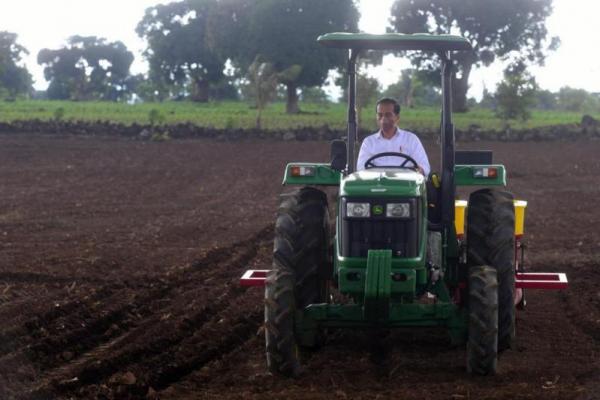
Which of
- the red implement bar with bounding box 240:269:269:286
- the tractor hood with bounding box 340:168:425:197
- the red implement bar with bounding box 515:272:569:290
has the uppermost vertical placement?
the tractor hood with bounding box 340:168:425:197

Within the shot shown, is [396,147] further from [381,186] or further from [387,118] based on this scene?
[381,186]

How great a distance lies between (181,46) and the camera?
63281mm

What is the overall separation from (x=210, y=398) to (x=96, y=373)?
113cm

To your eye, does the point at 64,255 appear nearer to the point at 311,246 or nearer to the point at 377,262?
the point at 311,246

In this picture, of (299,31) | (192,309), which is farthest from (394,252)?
(299,31)

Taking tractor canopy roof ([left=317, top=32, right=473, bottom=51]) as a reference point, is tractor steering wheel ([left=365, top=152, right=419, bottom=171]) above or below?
below

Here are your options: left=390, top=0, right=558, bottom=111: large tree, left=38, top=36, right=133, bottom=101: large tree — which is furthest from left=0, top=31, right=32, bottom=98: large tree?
left=390, top=0, right=558, bottom=111: large tree

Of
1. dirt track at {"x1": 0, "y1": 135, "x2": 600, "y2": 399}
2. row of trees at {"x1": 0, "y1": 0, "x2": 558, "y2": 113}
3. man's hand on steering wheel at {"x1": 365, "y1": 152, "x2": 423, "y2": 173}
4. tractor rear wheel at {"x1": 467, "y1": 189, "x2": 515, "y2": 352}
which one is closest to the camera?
dirt track at {"x1": 0, "y1": 135, "x2": 600, "y2": 399}

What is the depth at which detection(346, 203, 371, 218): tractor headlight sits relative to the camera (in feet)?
22.2

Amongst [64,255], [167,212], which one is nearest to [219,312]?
[64,255]

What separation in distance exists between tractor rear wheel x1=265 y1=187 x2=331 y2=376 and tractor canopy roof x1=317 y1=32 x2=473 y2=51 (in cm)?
112

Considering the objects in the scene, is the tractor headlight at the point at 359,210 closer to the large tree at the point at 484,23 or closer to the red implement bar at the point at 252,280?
the red implement bar at the point at 252,280

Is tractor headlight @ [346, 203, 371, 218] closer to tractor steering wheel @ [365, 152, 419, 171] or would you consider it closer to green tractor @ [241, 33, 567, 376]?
green tractor @ [241, 33, 567, 376]

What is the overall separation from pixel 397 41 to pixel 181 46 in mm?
56945
